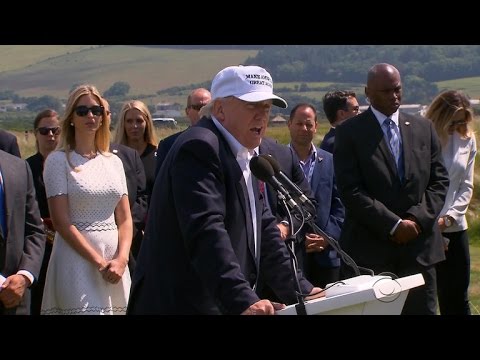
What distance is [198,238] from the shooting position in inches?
184

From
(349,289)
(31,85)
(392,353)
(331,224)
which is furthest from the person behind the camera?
(31,85)

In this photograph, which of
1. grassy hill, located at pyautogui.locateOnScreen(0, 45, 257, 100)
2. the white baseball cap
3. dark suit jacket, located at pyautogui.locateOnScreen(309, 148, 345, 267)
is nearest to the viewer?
the white baseball cap

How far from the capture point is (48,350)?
4008 millimetres

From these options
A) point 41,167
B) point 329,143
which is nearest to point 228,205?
point 41,167

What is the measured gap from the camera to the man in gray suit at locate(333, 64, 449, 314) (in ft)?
25.3

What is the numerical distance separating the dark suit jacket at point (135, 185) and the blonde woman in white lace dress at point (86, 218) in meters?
0.80

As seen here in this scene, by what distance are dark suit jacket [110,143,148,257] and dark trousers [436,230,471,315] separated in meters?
2.76

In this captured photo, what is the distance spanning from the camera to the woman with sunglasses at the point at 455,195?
9211mm

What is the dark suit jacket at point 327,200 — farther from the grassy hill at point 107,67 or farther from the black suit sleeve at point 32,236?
the grassy hill at point 107,67

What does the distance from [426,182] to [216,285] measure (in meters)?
3.71

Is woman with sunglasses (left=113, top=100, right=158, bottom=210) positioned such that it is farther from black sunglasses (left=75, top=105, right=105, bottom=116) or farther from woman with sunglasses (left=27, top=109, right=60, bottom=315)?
black sunglasses (left=75, top=105, right=105, bottom=116)

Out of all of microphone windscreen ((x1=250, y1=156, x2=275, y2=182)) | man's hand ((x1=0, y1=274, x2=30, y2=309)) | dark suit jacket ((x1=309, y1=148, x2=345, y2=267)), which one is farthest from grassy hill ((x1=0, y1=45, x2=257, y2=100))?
microphone windscreen ((x1=250, y1=156, x2=275, y2=182))
